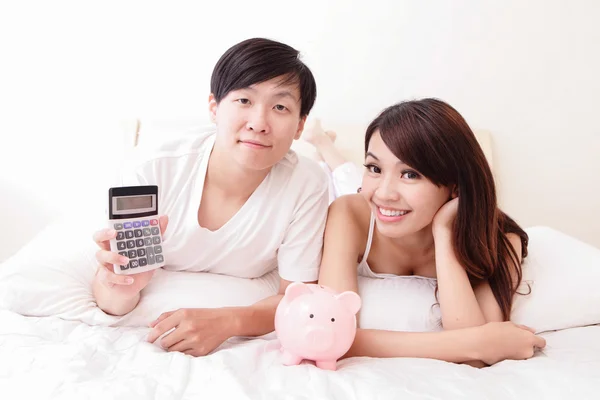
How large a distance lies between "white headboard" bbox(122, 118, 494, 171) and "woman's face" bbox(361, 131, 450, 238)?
2.59ft

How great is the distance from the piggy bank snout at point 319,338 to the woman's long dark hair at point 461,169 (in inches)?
16.2

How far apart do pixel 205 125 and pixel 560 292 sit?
1.30m

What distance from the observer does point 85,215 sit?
4.77ft

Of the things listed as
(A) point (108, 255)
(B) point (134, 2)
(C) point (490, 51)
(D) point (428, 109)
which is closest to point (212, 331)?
(A) point (108, 255)

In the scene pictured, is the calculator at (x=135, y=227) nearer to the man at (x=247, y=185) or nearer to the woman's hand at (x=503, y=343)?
the man at (x=247, y=185)

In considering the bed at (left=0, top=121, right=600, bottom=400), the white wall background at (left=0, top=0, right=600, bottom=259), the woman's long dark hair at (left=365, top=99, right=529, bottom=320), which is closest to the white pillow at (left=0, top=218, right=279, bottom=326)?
the bed at (left=0, top=121, right=600, bottom=400)

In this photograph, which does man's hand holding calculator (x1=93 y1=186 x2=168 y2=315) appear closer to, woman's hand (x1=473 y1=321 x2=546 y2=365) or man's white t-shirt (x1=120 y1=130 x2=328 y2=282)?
man's white t-shirt (x1=120 y1=130 x2=328 y2=282)

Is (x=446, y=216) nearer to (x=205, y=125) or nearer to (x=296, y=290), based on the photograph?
(x=296, y=290)

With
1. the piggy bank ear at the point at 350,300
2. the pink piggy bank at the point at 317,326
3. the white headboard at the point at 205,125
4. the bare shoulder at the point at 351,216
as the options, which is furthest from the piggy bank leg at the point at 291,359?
the white headboard at the point at 205,125

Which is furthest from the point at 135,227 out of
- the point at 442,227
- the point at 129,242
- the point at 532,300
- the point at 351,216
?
the point at 532,300

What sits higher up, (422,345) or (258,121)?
(258,121)

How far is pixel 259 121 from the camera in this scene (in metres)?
1.10

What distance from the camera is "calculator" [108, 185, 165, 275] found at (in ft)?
3.10

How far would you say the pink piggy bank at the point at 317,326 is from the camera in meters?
0.84
